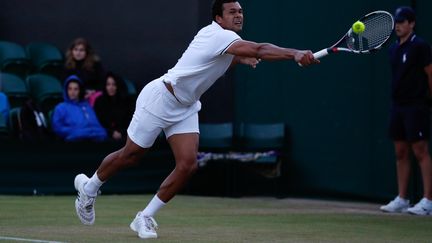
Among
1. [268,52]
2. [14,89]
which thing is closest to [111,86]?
[14,89]

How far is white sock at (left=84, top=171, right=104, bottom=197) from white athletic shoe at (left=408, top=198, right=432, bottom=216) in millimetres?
3958

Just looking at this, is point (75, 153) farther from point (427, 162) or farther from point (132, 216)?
point (427, 162)

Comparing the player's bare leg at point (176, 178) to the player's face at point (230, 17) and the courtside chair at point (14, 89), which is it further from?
the courtside chair at point (14, 89)

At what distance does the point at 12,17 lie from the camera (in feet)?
54.7

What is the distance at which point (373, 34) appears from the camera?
8672 mm

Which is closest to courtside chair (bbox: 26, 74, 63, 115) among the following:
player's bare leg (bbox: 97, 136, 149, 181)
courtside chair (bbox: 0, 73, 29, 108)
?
courtside chair (bbox: 0, 73, 29, 108)

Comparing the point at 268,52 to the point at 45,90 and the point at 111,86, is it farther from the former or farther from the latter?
the point at 45,90

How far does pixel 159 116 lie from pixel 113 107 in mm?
5910

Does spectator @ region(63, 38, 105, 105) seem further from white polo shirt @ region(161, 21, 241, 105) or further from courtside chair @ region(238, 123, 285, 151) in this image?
white polo shirt @ region(161, 21, 241, 105)

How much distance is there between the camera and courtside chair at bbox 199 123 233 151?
1408 centimetres

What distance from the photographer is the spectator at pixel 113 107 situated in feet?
46.7

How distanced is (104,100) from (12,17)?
3179 millimetres

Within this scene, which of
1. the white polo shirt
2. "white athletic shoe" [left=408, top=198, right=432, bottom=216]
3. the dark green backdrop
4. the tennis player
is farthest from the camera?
the dark green backdrop

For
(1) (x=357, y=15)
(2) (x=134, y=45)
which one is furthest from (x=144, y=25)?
(1) (x=357, y=15)
